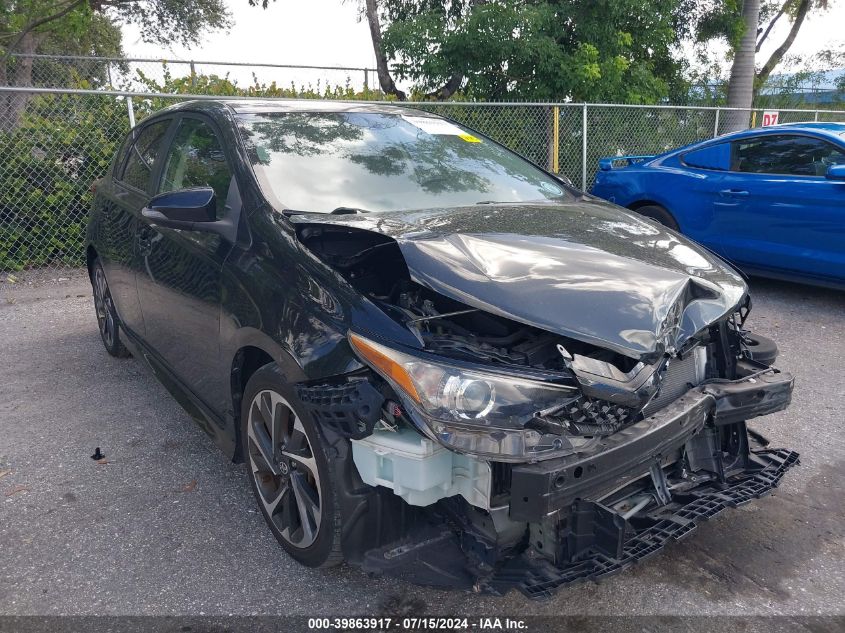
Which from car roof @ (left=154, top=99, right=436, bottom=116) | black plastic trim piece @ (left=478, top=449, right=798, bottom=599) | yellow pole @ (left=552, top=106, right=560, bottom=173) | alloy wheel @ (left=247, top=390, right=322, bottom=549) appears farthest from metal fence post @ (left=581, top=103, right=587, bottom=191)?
alloy wheel @ (left=247, top=390, right=322, bottom=549)

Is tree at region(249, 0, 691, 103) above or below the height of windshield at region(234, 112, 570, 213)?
above

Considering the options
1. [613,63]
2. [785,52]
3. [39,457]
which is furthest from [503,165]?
[785,52]

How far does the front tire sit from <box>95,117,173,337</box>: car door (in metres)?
1.62

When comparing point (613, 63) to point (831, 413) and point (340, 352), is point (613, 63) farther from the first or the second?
point (340, 352)

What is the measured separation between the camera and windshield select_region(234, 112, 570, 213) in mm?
3070

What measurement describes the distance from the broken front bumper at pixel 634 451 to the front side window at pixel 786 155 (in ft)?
14.1

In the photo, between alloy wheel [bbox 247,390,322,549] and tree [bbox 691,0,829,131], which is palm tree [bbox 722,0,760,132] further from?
alloy wheel [bbox 247,390,322,549]

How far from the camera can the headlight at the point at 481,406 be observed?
6.56ft

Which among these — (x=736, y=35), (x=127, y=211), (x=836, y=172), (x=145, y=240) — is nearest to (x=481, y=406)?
(x=145, y=240)

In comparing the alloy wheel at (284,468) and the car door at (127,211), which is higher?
the car door at (127,211)

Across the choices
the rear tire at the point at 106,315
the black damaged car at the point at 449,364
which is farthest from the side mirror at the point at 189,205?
the rear tire at the point at 106,315

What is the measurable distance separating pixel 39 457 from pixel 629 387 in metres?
3.14

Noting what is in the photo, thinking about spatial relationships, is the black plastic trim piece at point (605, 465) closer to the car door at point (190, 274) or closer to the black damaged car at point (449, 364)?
the black damaged car at point (449, 364)

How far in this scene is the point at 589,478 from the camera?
2.05 meters
